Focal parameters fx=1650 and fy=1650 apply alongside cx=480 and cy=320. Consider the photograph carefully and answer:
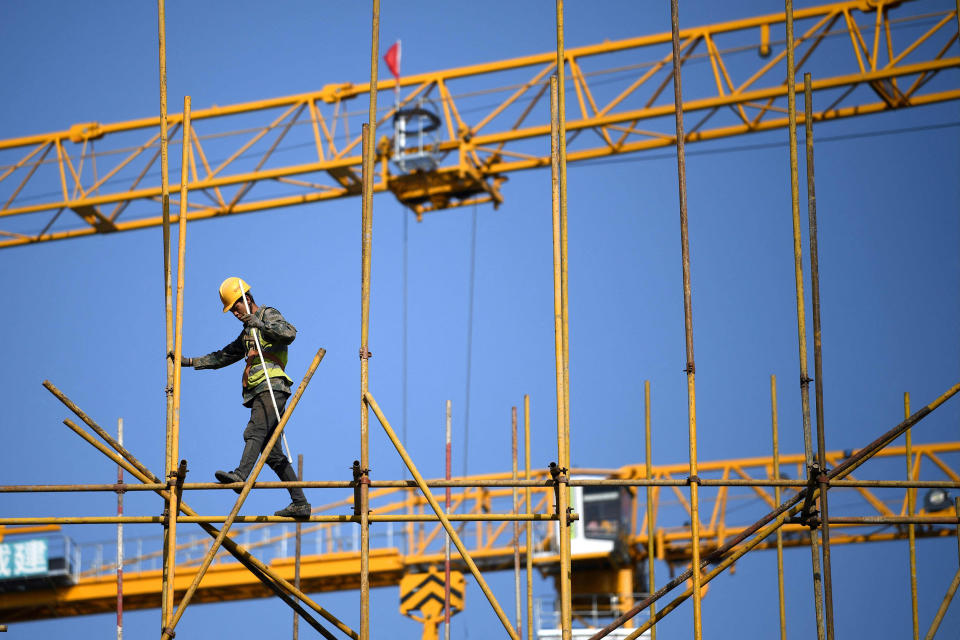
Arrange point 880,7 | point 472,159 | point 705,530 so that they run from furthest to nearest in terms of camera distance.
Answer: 1. point 705,530
2. point 472,159
3. point 880,7

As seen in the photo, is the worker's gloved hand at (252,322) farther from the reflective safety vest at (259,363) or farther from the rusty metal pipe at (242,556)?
the rusty metal pipe at (242,556)

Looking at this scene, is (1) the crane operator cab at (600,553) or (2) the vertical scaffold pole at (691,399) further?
(1) the crane operator cab at (600,553)

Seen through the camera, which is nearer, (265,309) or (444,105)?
(265,309)

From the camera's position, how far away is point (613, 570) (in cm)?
4050

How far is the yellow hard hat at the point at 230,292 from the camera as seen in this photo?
15.0 meters

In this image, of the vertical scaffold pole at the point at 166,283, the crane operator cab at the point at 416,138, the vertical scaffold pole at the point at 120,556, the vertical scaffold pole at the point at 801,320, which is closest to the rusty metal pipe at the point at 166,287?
the vertical scaffold pole at the point at 166,283

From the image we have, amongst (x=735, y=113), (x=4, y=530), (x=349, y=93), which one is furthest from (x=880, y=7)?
(x=4, y=530)

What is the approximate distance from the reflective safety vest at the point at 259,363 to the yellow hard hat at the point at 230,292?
328 millimetres

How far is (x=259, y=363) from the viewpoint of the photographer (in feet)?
48.8

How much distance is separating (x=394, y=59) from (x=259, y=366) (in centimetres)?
2492

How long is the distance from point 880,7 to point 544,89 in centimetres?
791

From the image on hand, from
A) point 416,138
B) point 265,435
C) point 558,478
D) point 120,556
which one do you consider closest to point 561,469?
point 558,478

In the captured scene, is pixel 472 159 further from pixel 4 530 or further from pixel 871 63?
pixel 4 530

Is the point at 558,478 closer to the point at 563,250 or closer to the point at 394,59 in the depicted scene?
the point at 563,250
